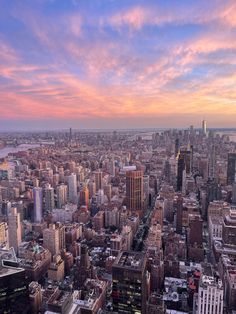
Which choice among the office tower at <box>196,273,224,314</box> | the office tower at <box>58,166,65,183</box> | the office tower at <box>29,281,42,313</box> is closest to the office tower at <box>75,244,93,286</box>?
the office tower at <box>29,281,42,313</box>

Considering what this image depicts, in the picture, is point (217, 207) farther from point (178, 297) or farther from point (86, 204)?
point (86, 204)

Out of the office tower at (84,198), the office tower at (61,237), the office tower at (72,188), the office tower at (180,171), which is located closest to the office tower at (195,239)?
the office tower at (61,237)

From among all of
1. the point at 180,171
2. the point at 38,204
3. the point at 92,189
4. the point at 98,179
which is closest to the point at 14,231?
the point at 38,204

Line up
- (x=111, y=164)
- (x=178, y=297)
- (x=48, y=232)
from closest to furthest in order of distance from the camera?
(x=178, y=297), (x=48, y=232), (x=111, y=164)

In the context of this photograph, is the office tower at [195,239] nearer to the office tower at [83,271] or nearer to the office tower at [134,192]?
the office tower at [83,271]

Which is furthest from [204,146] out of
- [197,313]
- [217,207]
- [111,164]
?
[197,313]
